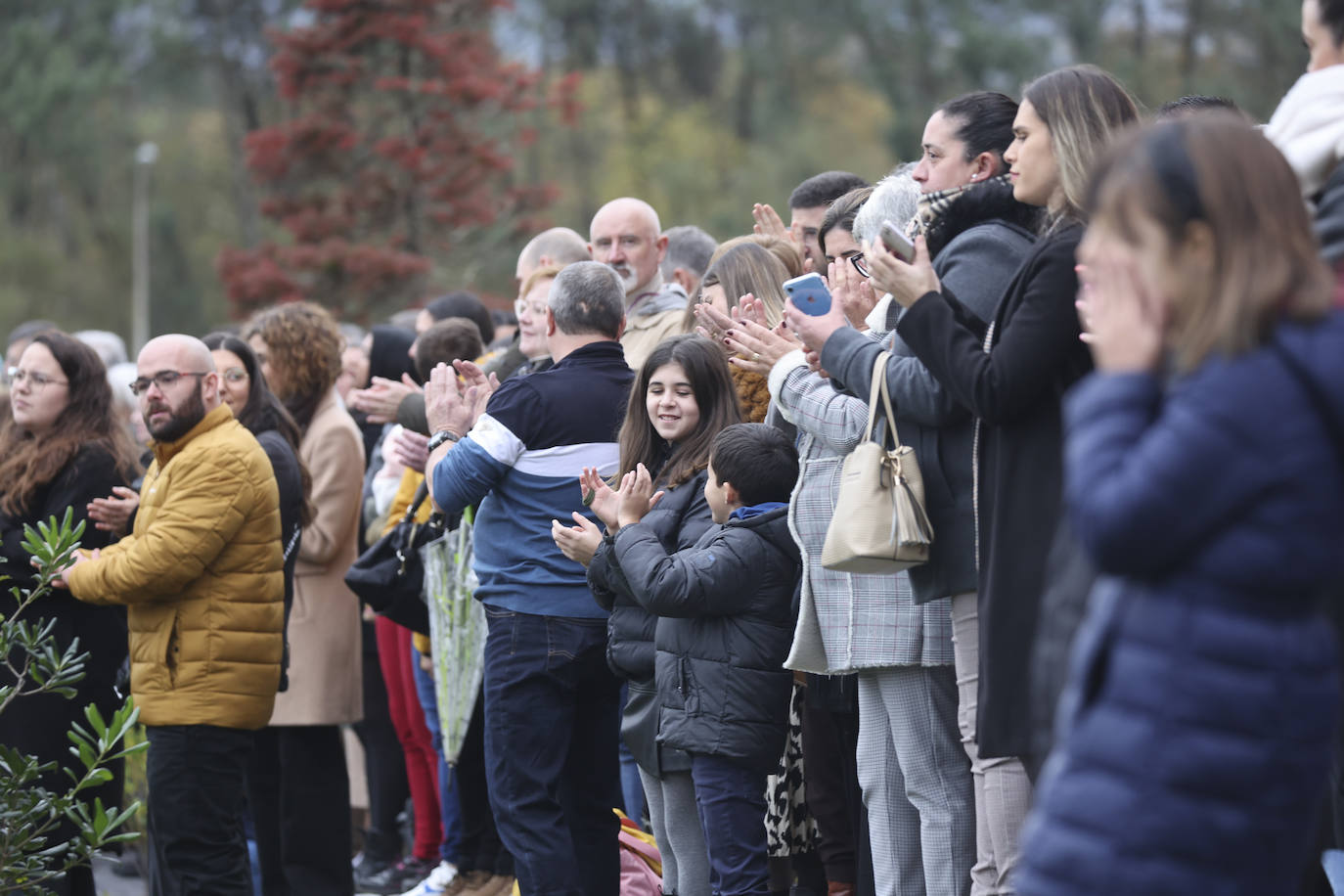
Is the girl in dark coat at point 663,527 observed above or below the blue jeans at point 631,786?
above

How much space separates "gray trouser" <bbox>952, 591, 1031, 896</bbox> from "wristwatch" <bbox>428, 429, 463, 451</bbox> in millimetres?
2286

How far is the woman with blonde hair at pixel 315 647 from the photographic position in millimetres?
6219

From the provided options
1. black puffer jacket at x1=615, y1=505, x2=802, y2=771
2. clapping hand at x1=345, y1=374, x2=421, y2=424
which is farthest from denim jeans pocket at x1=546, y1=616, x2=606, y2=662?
clapping hand at x1=345, y1=374, x2=421, y2=424

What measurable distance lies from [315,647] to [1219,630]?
198 inches

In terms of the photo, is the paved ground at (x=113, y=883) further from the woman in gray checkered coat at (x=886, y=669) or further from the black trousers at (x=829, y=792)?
the woman in gray checkered coat at (x=886, y=669)

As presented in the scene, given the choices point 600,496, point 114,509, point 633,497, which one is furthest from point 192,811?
point 633,497

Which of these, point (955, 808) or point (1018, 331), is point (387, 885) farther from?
point (1018, 331)

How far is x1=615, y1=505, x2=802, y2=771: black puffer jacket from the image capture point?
4.49 meters

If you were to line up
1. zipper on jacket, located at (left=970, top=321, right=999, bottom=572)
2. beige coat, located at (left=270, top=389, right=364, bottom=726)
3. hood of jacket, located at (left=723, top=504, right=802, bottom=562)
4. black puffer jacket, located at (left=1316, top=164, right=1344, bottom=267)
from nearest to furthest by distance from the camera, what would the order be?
black puffer jacket, located at (left=1316, top=164, right=1344, bottom=267)
zipper on jacket, located at (left=970, top=321, right=999, bottom=572)
hood of jacket, located at (left=723, top=504, right=802, bottom=562)
beige coat, located at (left=270, top=389, right=364, bottom=726)

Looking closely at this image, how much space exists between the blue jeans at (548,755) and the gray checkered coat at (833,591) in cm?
111

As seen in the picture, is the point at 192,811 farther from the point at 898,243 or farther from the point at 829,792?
the point at 898,243

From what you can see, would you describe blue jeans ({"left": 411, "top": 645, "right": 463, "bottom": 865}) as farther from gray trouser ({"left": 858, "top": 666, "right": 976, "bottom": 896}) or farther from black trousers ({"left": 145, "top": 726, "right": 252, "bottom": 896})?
gray trouser ({"left": 858, "top": 666, "right": 976, "bottom": 896})

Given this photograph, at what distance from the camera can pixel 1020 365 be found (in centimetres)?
323

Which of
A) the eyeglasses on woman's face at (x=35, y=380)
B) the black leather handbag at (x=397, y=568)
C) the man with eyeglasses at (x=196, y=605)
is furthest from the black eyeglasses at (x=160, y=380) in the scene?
the black leather handbag at (x=397, y=568)
